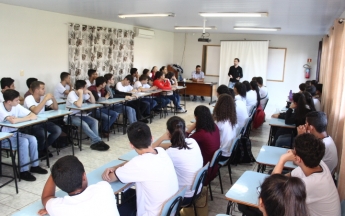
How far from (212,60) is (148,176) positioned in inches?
416

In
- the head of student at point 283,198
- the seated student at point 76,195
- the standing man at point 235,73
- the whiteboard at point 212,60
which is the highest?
the whiteboard at point 212,60

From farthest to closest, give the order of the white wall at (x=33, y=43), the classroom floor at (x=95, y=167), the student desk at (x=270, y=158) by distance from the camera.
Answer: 1. the white wall at (x=33, y=43)
2. the classroom floor at (x=95, y=167)
3. the student desk at (x=270, y=158)

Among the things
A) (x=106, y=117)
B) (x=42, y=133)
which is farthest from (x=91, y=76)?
(x=42, y=133)

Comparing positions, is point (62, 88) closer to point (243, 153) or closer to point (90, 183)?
point (243, 153)

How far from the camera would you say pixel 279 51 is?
36.6 ft

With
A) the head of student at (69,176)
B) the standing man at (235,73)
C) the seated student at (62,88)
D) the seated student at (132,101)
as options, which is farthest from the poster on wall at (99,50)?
the head of student at (69,176)

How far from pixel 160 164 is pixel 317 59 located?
33.4 ft

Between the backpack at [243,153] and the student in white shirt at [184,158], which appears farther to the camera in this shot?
the backpack at [243,153]

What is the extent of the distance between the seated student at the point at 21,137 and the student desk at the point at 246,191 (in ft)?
9.74

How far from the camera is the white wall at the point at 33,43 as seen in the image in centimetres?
592

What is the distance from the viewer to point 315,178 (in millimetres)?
2078

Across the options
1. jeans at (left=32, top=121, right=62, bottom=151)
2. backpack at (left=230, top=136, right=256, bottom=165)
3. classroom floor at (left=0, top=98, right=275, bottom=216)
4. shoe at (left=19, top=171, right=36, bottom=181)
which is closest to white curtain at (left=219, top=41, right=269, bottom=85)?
classroom floor at (left=0, top=98, right=275, bottom=216)

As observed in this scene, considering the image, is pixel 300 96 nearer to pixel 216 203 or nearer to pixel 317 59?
pixel 216 203

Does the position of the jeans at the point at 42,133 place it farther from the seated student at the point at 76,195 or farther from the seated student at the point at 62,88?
the seated student at the point at 76,195
